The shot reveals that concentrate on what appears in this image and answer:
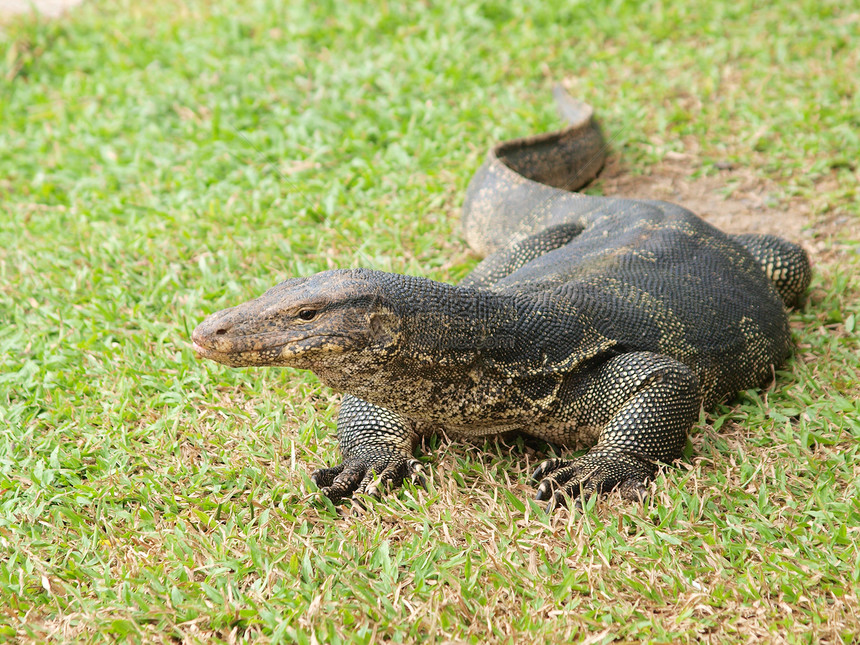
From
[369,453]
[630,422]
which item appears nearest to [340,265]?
[369,453]

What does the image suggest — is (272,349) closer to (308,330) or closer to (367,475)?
(308,330)

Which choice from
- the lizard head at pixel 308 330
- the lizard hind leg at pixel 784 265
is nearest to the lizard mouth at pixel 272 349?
the lizard head at pixel 308 330

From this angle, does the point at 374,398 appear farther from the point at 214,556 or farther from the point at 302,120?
the point at 302,120

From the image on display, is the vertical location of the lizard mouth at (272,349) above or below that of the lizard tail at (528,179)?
above

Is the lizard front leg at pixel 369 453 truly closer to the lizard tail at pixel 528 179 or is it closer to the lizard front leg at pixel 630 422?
the lizard front leg at pixel 630 422

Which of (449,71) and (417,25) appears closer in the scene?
(449,71)

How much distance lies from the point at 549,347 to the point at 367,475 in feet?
3.14

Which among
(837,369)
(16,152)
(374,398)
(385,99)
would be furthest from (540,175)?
(16,152)

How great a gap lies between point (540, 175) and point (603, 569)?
140 inches

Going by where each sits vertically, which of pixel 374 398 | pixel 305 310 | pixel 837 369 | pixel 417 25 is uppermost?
pixel 417 25

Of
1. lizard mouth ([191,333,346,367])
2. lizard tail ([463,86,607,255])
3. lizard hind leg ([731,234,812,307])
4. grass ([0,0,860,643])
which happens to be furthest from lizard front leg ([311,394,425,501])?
lizard hind leg ([731,234,812,307])

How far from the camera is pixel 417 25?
7.99 m

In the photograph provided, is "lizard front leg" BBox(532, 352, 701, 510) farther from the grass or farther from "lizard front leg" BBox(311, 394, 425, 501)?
"lizard front leg" BBox(311, 394, 425, 501)

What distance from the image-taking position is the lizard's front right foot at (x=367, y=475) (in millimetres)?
3486
